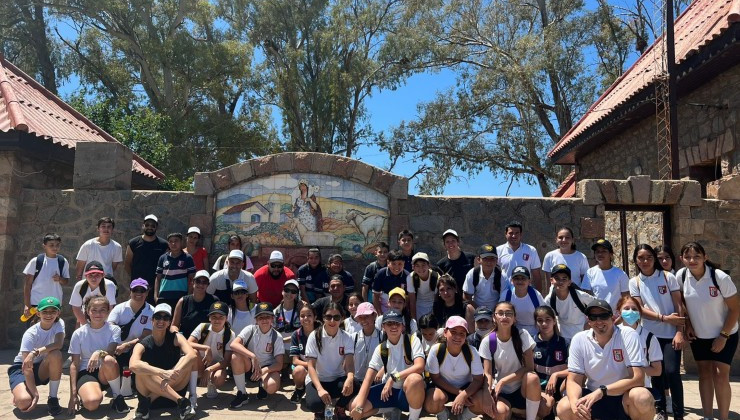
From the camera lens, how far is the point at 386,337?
4.96m

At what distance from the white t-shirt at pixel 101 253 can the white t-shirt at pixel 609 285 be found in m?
5.36

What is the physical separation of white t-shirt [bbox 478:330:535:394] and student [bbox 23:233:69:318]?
15.9 feet

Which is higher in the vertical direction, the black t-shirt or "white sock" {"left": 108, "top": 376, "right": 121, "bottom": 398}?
the black t-shirt

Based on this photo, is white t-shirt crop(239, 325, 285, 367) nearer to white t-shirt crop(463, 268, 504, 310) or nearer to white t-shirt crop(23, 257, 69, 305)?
white t-shirt crop(463, 268, 504, 310)

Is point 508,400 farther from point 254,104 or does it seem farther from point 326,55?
point 254,104

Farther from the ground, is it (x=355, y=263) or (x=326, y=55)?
(x=326, y=55)

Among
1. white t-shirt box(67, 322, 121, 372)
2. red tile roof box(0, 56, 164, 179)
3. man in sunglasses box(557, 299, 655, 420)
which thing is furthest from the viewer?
red tile roof box(0, 56, 164, 179)

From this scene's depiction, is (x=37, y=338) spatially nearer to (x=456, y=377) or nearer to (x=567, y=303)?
(x=456, y=377)

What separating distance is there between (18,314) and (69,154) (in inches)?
94.2

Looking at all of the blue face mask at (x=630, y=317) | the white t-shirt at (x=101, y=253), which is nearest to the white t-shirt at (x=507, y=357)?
the blue face mask at (x=630, y=317)

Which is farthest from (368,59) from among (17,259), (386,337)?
(386,337)

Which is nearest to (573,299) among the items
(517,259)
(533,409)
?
(517,259)

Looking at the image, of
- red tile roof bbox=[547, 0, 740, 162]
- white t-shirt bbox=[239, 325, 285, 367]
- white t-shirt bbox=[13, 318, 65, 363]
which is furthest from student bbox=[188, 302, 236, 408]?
red tile roof bbox=[547, 0, 740, 162]

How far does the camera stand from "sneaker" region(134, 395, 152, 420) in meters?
4.65
